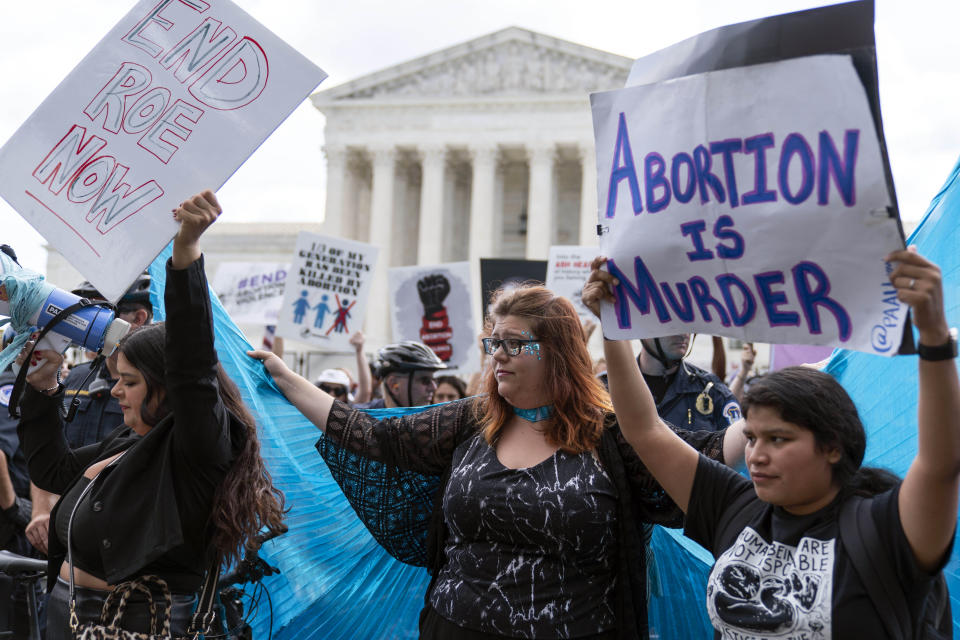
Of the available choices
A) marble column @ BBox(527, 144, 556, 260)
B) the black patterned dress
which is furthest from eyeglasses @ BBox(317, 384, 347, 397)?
marble column @ BBox(527, 144, 556, 260)

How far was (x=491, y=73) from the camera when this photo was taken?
3972 centimetres

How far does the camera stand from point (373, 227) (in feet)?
130

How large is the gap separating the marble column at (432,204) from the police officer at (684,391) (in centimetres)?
3533

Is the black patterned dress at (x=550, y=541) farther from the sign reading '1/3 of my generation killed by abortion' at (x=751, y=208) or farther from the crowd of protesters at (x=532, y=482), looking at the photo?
the sign reading '1/3 of my generation killed by abortion' at (x=751, y=208)

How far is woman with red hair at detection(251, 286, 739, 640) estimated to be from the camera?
8.18 feet

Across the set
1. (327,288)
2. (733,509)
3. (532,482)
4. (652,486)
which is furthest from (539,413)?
(327,288)

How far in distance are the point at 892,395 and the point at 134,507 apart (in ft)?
6.98

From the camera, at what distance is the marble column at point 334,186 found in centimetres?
3997

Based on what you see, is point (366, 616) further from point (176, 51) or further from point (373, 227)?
point (373, 227)

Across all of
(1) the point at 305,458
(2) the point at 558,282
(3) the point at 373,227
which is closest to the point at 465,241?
(3) the point at 373,227

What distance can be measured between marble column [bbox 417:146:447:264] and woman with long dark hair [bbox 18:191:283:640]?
3676 centimetres

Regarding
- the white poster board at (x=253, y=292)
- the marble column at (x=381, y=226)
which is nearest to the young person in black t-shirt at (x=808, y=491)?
the white poster board at (x=253, y=292)

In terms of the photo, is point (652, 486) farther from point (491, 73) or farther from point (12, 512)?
point (491, 73)

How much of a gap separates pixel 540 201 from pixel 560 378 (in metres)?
36.5
